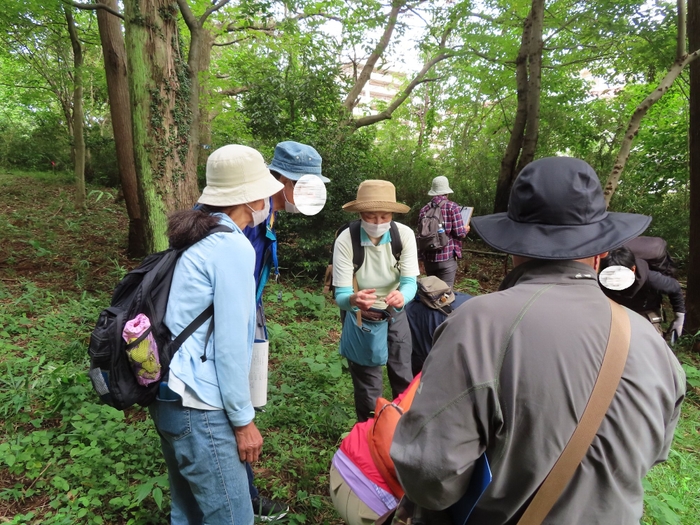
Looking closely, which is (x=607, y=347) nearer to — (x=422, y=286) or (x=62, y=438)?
(x=422, y=286)

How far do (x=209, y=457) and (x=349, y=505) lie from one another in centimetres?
58

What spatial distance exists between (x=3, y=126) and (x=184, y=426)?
18.8 meters

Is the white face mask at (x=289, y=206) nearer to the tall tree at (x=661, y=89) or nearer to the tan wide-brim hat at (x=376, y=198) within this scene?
the tan wide-brim hat at (x=376, y=198)

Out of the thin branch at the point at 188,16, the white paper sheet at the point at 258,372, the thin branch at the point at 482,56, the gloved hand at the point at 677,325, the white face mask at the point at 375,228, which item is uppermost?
the thin branch at the point at 482,56

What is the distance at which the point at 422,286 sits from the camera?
9.14 feet

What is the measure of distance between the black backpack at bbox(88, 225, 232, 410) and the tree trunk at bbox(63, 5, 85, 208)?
779 centimetres

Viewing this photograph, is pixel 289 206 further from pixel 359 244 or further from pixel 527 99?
pixel 527 99

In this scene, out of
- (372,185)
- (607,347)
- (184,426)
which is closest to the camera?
(607,347)

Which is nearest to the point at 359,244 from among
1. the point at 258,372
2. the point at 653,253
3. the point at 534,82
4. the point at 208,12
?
the point at 258,372

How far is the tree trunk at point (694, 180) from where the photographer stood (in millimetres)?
4949

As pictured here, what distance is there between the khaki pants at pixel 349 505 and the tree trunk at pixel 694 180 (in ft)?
17.9

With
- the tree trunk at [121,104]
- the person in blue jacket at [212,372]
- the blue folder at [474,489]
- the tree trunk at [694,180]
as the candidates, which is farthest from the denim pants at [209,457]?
the tree trunk at [694,180]

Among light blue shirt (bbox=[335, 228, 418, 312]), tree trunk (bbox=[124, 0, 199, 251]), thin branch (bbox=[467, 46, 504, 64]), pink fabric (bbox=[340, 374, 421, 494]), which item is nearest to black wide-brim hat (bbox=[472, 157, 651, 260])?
pink fabric (bbox=[340, 374, 421, 494])

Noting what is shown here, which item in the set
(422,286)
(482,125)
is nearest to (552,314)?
(422,286)
